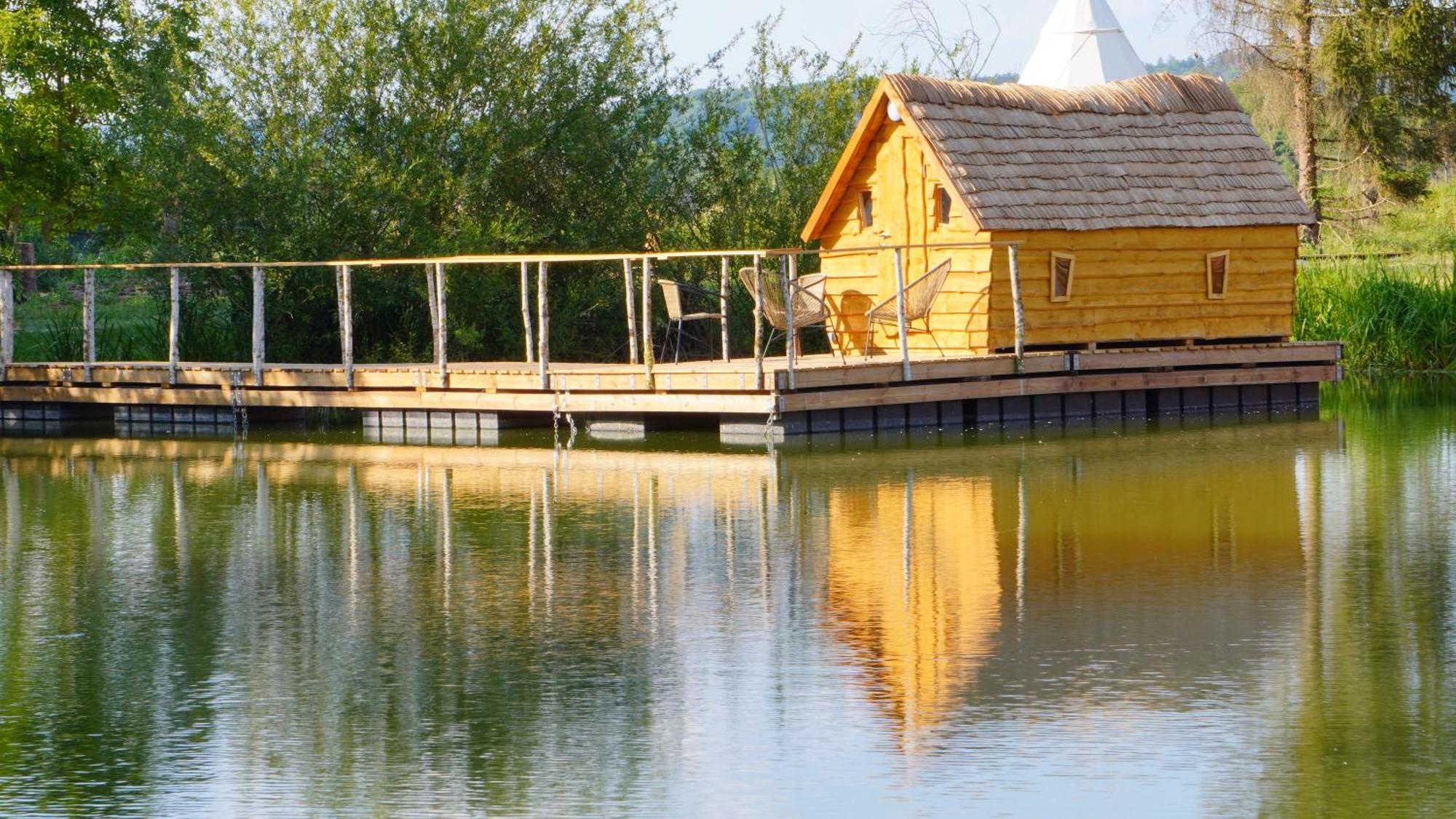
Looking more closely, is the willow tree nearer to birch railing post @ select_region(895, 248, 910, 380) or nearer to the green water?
birch railing post @ select_region(895, 248, 910, 380)

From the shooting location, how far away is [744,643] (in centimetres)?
871

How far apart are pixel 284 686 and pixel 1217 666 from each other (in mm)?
3739

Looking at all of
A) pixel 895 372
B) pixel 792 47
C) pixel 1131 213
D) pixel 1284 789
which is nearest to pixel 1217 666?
pixel 1284 789

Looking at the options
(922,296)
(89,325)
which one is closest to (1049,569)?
(922,296)

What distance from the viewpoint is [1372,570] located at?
10.3 metres

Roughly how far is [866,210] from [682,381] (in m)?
5.46

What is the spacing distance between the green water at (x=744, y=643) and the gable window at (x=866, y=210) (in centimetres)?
808

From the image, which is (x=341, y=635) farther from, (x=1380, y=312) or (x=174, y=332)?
(x=1380, y=312)

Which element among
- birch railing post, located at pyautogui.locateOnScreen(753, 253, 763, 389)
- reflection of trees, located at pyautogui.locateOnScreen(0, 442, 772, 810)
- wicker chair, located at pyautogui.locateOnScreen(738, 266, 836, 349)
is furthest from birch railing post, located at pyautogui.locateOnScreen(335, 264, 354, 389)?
reflection of trees, located at pyautogui.locateOnScreen(0, 442, 772, 810)

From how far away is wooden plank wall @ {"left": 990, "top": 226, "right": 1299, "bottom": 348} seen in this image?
21.3 meters

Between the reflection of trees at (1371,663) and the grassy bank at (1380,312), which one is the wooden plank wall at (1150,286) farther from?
the reflection of trees at (1371,663)

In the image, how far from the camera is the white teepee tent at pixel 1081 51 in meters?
25.3

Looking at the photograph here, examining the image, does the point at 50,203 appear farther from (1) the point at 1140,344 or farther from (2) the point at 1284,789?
(2) the point at 1284,789

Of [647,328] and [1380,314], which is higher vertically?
[1380,314]
